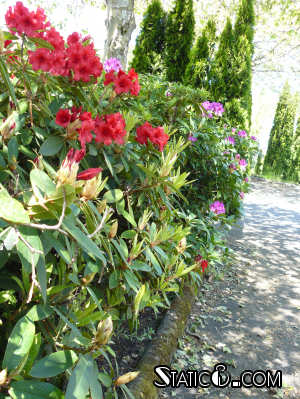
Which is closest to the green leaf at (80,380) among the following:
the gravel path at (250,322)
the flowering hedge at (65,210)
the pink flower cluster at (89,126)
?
the flowering hedge at (65,210)

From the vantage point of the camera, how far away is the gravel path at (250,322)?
2488 mm

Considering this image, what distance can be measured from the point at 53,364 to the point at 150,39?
25.2 ft

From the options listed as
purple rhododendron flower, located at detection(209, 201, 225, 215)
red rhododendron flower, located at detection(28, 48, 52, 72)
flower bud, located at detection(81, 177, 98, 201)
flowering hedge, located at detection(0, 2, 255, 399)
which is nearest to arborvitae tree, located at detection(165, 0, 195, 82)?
purple rhododendron flower, located at detection(209, 201, 225, 215)

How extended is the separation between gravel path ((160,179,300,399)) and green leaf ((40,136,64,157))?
5.81ft

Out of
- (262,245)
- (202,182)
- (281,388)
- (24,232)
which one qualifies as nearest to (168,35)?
(262,245)

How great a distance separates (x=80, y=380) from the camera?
0.85 metres

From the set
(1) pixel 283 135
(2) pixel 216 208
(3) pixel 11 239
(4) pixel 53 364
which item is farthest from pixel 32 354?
(1) pixel 283 135

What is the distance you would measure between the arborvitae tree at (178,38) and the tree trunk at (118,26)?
1.70 meters

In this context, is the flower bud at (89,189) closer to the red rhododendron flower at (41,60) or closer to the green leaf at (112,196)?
the green leaf at (112,196)

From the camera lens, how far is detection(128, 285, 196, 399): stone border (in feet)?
6.42

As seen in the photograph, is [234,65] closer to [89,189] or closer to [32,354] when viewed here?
[89,189]

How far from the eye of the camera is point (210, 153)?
3.09m

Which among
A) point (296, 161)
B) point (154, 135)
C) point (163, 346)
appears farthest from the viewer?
point (296, 161)

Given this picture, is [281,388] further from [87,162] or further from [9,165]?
[9,165]
